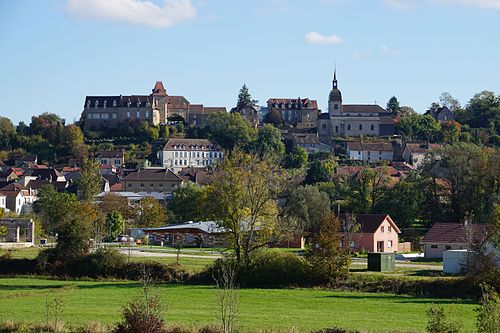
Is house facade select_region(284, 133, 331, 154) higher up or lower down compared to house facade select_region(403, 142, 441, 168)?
higher up

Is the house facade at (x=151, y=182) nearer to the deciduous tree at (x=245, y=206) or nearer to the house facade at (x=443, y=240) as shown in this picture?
the house facade at (x=443, y=240)

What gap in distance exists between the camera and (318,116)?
141 m

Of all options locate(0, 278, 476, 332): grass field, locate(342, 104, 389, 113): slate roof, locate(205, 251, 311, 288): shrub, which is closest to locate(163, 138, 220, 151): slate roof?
locate(342, 104, 389, 113): slate roof

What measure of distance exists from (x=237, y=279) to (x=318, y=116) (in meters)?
102

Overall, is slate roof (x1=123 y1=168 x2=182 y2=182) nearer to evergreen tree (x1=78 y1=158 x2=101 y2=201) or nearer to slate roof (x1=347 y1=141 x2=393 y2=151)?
evergreen tree (x1=78 y1=158 x2=101 y2=201)

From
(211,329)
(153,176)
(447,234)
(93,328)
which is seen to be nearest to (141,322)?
(211,329)

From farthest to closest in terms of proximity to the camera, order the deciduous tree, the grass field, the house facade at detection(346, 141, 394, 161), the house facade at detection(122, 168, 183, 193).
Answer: the house facade at detection(346, 141, 394, 161) < the house facade at detection(122, 168, 183, 193) < the deciduous tree < the grass field

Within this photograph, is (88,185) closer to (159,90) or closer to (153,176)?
(153,176)

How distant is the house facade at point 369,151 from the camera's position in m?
121

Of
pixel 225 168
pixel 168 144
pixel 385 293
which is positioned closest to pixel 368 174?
pixel 225 168

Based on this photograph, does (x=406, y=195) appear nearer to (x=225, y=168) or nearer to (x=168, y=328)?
(x=225, y=168)

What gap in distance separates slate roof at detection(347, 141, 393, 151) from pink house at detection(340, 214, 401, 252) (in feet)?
192

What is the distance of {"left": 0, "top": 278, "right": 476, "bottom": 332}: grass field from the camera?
28.4 m

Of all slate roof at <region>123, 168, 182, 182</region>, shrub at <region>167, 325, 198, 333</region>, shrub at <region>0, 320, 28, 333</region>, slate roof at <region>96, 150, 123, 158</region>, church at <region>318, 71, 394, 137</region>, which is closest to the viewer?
shrub at <region>167, 325, 198, 333</region>
